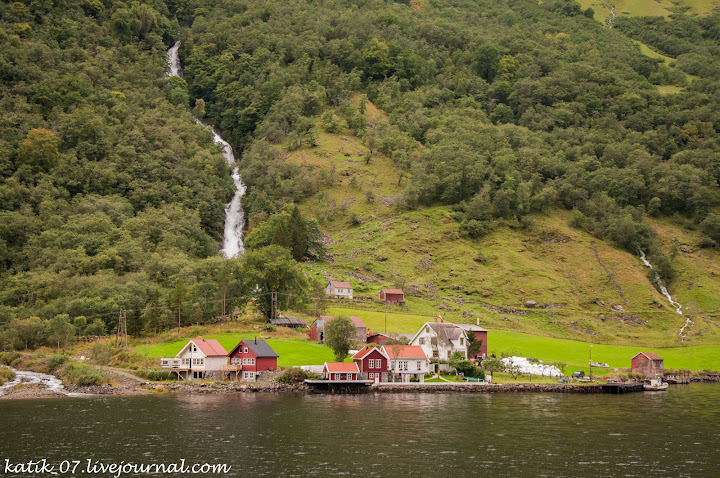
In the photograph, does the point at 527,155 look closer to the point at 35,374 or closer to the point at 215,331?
the point at 215,331

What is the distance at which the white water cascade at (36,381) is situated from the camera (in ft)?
238

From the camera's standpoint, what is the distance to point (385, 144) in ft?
552

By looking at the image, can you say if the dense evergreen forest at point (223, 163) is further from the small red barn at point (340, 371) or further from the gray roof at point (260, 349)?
the small red barn at point (340, 371)

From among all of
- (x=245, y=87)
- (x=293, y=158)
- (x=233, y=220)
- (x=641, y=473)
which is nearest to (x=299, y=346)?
(x=641, y=473)

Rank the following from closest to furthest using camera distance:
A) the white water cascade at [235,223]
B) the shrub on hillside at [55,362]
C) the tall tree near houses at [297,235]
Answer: the shrub on hillside at [55,362], the tall tree near houses at [297,235], the white water cascade at [235,223]

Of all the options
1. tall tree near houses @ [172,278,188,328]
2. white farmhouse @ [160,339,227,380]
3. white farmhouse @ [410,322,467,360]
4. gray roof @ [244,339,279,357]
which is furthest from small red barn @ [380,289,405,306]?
white farmhouse @ [160,339,227,380]

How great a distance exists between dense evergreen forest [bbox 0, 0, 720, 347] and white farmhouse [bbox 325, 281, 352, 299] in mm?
6950

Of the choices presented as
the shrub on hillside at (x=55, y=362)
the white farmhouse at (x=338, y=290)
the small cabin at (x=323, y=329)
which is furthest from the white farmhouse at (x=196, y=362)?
the white farmhouse at (x=338, y=290)

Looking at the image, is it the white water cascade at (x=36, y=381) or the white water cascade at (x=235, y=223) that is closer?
the white water cascade at (x=36, y=381)

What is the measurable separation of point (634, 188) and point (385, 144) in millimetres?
60287

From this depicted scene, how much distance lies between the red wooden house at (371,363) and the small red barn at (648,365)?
37.7m

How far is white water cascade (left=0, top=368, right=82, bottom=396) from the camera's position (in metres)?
72.6

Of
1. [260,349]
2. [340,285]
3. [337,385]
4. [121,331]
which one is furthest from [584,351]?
[121,331]

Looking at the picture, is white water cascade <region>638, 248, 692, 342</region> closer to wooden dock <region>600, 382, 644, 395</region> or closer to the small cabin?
wooden dock <region>600, 382, 644, 395</region>
